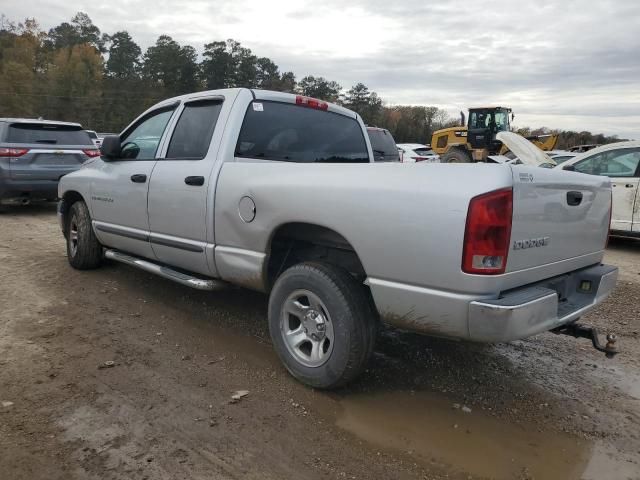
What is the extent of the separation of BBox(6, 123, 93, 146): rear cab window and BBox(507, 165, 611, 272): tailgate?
9.81 meters

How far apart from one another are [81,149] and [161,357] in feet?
26.0

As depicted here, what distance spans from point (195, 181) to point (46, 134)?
769 centimetres

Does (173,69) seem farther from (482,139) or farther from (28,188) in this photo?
(28,188)

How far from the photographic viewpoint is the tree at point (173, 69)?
221ft

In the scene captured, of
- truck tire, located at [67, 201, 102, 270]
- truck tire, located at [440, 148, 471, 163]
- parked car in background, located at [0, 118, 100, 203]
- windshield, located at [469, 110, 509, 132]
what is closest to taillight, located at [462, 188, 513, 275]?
truck tire, located at [67, 201, 102, 270]

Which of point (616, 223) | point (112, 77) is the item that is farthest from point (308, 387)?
point (112, 77)

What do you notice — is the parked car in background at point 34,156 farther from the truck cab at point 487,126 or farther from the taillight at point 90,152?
the truck cab at point 487,126

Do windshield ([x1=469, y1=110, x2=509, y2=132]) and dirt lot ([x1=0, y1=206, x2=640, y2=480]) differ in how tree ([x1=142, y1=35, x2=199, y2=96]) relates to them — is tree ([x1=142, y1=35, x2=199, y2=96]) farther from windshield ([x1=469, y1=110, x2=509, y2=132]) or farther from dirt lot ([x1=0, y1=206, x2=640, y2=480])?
dirt lot ([x1=0, y1=206, x2=640, y2=480])

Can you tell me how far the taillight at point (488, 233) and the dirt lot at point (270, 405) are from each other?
1035 millimetres

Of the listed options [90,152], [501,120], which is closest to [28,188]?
[90,152]

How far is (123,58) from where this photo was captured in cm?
7712

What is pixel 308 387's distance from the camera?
338cm

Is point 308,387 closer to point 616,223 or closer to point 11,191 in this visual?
point 616,223

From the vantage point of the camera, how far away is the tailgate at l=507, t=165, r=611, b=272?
265cm
